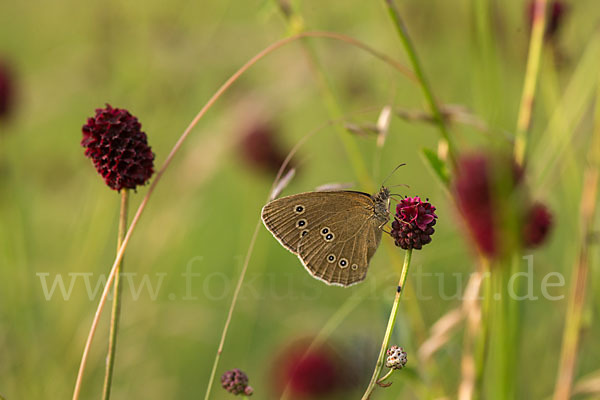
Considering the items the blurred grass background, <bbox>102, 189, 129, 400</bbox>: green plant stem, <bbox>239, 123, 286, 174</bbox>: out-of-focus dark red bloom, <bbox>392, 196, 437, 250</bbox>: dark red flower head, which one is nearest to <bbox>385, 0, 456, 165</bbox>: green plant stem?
<bbox>392, 196, 437, 250</bbox>: dark red flower head

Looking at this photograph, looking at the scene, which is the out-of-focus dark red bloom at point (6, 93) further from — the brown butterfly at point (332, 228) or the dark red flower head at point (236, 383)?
the dark red flower head at point (236, 383)

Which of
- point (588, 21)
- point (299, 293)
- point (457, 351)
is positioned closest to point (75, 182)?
point (299, 293)

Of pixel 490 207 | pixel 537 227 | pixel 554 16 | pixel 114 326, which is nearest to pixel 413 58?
pixel 490 207

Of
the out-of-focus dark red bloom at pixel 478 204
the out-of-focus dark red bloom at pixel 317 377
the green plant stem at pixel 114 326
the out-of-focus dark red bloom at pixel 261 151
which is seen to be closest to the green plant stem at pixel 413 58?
the out-of-focus dark red bloom at pixel 478 204

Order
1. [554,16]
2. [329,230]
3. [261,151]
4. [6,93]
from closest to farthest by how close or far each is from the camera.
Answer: [329,230]
[554,16]
[6,93]
[261,151]

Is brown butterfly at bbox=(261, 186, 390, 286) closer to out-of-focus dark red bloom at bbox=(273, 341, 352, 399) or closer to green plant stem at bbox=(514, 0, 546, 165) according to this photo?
green plant stem at bbox=(514, 0, 546, 165)

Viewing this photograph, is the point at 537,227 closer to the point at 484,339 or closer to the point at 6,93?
the point at 484,339

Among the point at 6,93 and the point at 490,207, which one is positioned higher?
the point at 6,93

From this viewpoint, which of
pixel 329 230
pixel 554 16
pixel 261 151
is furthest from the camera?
pixel 261 151


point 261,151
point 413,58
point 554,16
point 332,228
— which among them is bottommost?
point 332,228
